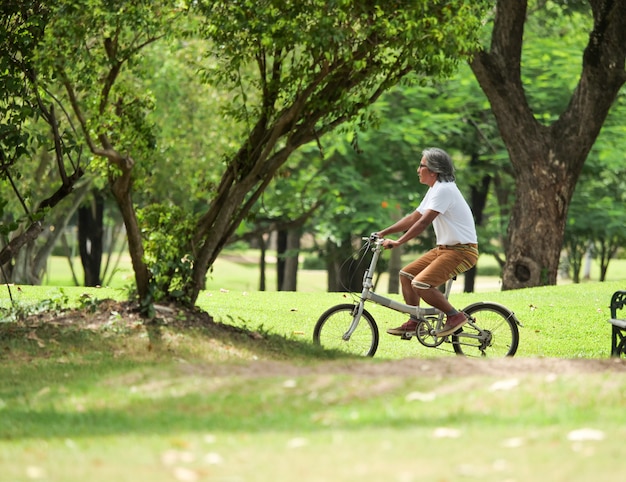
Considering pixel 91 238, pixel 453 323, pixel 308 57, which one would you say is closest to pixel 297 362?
pixel 453 323

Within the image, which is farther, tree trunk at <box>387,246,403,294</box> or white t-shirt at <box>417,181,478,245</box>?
tree trunk at <box>387,246,403,294</box>

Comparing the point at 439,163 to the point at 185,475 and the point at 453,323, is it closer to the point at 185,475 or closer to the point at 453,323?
the point at 453,323

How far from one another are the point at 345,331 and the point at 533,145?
9.57m

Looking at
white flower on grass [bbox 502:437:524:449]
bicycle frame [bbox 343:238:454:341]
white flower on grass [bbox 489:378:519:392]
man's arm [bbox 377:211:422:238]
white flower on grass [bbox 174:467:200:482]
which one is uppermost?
man's arm [bbox 377:211:422:238]

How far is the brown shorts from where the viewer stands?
9867 mm

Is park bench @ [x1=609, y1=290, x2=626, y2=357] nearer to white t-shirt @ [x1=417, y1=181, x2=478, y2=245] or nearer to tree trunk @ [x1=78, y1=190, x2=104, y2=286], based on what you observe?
white t-shirt @ [x1=417, y1=181, x2=478, y2=245]

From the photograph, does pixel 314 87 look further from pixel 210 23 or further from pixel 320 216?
pixel 320 216

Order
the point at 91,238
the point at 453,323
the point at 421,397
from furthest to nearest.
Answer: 1. the point at 91,238
2. the point at 453,323
3. the point at 421,397

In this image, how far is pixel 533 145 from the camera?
61.5 ft

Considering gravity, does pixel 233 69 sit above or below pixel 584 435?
above

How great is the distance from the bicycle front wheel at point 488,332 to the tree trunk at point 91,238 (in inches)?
858

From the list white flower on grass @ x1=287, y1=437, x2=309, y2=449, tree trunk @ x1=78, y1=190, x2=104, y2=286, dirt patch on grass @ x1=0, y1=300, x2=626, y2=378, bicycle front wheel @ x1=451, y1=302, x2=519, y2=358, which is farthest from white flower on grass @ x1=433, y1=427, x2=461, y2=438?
tree trunk @ x1=78, y1=190, x2=104, y2=286

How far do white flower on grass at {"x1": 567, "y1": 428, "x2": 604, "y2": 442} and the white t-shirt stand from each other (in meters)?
4.38

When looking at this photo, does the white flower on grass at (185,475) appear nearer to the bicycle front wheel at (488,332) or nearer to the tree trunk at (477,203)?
the bicycle front wheel at (488,332)
